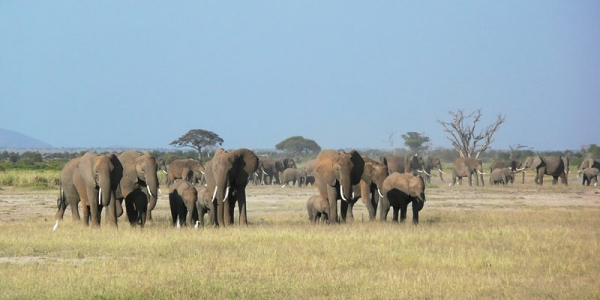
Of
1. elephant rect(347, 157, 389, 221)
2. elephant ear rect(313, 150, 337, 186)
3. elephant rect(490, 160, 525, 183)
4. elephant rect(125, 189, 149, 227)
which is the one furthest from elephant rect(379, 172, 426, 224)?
elephant rect(490, 160, 525, 183)

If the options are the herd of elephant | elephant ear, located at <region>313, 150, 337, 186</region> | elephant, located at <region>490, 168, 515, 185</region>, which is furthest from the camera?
elephant, located at <region>490, 168, 515, 185</region>

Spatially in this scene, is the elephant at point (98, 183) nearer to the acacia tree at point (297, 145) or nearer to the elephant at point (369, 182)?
the elephant at point (369, 182)

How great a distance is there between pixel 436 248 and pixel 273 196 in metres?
24.2

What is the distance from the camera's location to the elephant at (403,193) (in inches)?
914

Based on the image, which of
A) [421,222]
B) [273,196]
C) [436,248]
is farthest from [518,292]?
[273,196]

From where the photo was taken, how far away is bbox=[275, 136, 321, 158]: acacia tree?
130 m

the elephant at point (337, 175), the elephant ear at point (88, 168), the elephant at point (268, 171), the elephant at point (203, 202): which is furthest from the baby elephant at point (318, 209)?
the elephant at point (268, 171)

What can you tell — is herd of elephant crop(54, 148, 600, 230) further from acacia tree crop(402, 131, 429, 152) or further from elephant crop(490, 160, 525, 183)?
acacia tree crop(402, 131, 429, 152)

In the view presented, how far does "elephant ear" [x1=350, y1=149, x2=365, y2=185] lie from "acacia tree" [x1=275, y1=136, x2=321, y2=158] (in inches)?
4109

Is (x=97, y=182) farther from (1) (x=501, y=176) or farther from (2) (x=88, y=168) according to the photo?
(1) (x=501, y=176)

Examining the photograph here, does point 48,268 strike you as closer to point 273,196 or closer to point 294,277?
point 294,277

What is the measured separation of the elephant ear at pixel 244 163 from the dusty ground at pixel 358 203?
8.25 feet

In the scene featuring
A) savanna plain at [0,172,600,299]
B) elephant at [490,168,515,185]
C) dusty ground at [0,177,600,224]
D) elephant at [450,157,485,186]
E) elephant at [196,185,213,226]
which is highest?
elephant at [450,157,485,186]

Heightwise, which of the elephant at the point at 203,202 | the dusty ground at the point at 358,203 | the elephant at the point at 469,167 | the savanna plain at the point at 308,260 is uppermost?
the elephant at the point at 469,167
